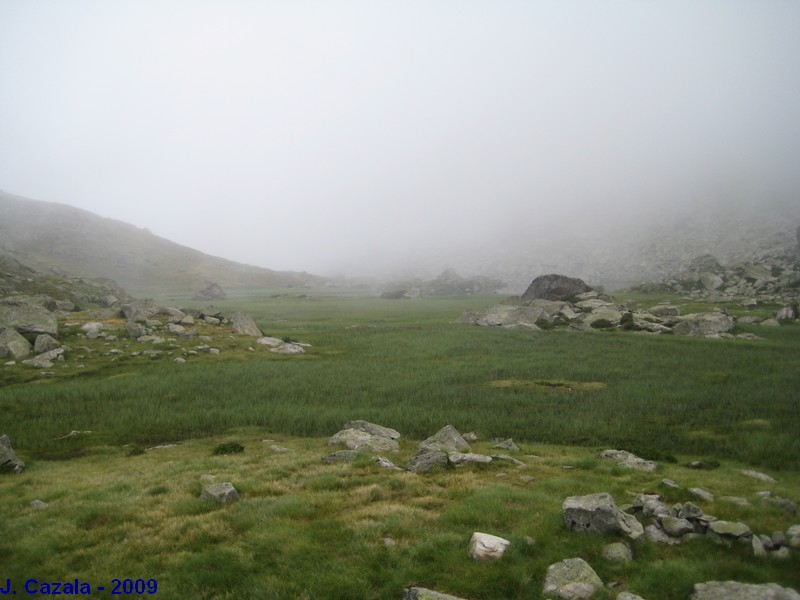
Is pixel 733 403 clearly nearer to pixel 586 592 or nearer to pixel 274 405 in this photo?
pixel 586 592

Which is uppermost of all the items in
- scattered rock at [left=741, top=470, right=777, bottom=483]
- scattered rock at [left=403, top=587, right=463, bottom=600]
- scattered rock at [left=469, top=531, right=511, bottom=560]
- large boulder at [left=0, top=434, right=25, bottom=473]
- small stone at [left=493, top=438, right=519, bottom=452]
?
scattered rock at [left=469, top=531, right=511, bottom=560]

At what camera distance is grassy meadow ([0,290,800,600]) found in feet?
35.1

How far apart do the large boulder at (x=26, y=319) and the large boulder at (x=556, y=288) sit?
257ft

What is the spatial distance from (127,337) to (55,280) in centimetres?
7701

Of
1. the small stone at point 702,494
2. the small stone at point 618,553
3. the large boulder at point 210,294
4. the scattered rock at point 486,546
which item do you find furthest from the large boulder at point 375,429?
the large boulder at point 210,294

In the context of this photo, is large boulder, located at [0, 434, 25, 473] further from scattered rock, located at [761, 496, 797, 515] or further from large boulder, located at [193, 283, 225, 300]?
large boulder, located at [193, 283, 225, 300]

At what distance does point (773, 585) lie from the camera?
8.63 meters

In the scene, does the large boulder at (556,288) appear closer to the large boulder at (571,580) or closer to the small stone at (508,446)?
the small stone at (508,446)

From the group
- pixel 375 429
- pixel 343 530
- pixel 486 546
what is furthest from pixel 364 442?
pixel 486 546

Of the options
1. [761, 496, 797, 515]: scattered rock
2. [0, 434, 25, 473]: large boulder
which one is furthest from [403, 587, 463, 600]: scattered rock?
[0, 434, 25, 473]: large boulder

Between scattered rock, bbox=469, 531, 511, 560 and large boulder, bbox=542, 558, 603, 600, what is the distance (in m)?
1.26

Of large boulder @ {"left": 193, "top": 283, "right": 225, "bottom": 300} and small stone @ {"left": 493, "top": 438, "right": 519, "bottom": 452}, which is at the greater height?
small stone @ {"left": 493, "top": 438, "right": 519, "bottom": 452}

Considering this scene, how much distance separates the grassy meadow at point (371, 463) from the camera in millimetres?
10688

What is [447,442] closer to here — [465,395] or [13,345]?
[465,395]
